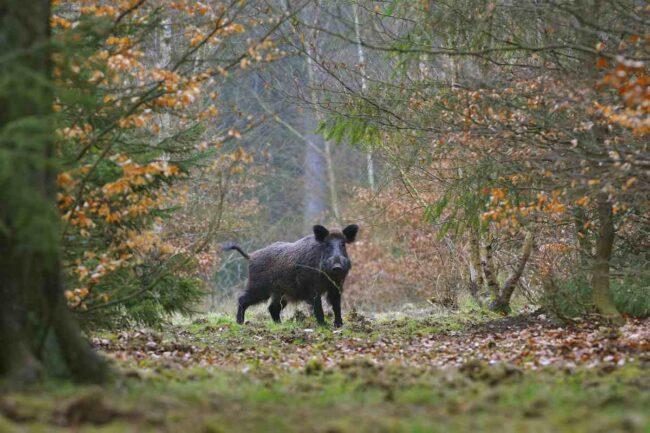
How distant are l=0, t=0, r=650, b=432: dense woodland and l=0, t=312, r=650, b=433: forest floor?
0.11 ft

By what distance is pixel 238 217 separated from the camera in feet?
88.6

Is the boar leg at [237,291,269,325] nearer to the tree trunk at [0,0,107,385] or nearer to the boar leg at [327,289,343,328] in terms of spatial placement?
the boar leg at [327,289,343,328]

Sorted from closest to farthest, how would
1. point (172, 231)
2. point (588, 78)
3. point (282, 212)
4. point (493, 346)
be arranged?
point (588, 78), point (493, 346), point (172, 231), point (282, 212)

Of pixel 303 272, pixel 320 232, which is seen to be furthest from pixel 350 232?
pixel 303 272

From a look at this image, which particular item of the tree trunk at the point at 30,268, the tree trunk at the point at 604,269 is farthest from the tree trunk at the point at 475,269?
the tree trunk at the point at 30,268

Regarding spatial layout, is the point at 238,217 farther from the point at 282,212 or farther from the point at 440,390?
the point at 440,390

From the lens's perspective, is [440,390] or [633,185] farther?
[633,185]

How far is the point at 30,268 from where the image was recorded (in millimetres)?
6086

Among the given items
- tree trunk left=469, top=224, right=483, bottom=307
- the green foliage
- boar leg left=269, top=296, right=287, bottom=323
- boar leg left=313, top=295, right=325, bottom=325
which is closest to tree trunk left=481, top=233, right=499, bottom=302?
tree trunk left=469, top=224, right=483, bottom=307

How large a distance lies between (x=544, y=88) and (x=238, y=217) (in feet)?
60.0

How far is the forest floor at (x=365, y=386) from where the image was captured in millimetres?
4855

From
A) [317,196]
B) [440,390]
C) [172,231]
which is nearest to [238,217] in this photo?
[172,231]

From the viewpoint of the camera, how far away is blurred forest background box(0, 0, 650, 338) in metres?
7.87

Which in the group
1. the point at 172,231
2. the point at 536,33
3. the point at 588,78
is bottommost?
the point at 172,231
